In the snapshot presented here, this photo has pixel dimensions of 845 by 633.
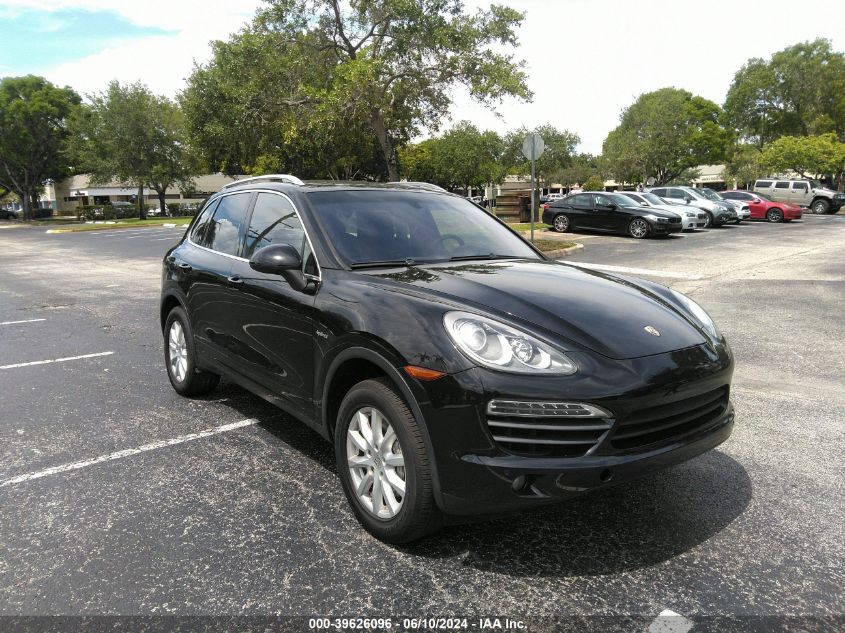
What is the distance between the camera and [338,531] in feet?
10.1

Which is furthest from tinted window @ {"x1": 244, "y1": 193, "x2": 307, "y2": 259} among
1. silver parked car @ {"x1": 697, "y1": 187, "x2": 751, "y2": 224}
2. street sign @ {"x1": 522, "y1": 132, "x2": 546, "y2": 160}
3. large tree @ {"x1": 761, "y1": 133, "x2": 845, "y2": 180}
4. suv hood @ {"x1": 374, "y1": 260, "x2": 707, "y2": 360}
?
large tree @ {"x1": 761, "y1": 133, "x2": 845, "y2": 180}

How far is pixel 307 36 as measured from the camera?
20281 mm

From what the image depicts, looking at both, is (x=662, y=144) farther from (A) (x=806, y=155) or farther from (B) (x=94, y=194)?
(B) (x=94, y=194)

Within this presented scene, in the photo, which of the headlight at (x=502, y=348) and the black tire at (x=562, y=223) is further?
the black tire at (x=562, y=223)

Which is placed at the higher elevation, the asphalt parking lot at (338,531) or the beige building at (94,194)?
the beige building at (94,194)

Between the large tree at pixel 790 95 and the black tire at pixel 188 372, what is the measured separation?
231 ft

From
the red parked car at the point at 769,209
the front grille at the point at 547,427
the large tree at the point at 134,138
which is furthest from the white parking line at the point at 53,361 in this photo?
the large tree at the point at 134,138

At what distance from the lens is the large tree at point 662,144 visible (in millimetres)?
53875

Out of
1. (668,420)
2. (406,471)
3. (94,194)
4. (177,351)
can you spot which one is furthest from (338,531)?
(94,194)

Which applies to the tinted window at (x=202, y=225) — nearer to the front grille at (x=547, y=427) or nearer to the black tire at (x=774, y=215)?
the front grille at (x=547, y=427)

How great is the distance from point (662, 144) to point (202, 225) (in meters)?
55.6

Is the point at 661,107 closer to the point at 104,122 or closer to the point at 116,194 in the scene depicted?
the point at 104,122

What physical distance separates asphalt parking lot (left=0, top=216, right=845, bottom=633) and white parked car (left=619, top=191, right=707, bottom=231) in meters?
19.1

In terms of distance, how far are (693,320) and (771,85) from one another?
75.4m
